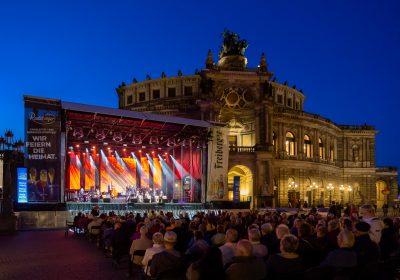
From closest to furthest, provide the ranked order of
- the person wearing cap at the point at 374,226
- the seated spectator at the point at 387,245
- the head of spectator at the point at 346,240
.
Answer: the head of spectator at the point at 346,240 < the seated spectator at the point at 387,245 < the person wearing cap at the point at 374,226

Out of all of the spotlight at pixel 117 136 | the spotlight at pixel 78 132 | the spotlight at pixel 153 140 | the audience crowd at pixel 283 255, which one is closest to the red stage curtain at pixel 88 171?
the spotlight at pixel 117 136

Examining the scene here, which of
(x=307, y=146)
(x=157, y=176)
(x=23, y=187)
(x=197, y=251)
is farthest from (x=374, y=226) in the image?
(x=307, y=146)

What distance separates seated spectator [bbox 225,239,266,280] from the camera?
744cm

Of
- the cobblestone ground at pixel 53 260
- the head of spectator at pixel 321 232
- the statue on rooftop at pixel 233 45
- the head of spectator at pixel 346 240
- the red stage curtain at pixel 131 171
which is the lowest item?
the cobblestone ground at pixel 53 260

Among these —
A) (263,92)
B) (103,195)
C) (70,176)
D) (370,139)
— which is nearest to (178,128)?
(103,195)

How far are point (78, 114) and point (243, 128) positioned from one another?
26.7m

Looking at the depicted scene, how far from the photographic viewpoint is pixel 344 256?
788cm

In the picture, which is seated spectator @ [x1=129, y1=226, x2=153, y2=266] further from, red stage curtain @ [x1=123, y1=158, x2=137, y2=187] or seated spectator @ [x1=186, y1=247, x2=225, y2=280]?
red stage curtain @ [x1=123, y1=158, x2=137, y2=187]

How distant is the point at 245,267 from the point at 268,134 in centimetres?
4900

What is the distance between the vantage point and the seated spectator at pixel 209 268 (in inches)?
295

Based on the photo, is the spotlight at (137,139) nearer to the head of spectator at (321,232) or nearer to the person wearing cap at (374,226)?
the person wearing cap at (374,226)

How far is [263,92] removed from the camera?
183 ft

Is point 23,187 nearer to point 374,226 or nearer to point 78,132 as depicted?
point 78,132

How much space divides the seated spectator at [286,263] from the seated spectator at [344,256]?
2.22ft
